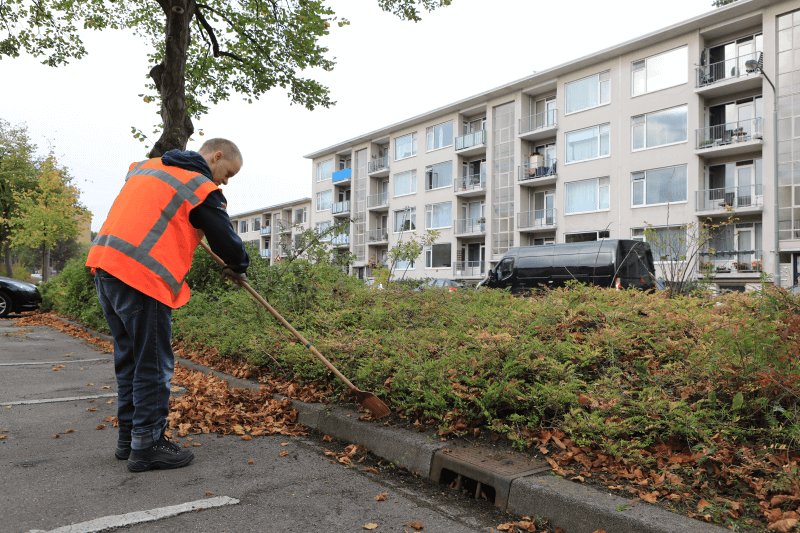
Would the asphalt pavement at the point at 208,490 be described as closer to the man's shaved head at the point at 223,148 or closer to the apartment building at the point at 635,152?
the man's shaved head at the point at 223,148

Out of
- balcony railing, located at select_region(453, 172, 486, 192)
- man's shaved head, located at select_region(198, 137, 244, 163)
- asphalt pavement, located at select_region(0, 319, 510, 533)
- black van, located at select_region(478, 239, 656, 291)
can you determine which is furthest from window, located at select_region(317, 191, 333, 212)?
man's shaved head, located at select_region(198, 137, 244, 163)

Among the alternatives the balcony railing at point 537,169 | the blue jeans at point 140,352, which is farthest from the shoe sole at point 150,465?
the balcony railing at point 537,169

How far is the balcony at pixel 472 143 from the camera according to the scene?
34.9 m

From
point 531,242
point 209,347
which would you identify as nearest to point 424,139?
point 531,242

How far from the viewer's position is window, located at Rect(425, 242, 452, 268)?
124 ft

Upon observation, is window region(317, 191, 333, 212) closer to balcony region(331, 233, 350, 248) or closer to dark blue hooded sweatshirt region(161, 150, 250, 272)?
balcony region(331, 233, 350, 248)

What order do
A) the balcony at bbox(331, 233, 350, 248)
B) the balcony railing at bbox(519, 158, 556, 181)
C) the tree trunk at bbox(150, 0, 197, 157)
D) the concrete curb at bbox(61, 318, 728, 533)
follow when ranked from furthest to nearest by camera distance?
the balcony railing at bbox(519, 158, 556, 181) → the balcony at bbox(331, 233, 350, 248) → the tree trunk at bbox(150, 0, 197, 157) → the concrete curb at bbox(61, 318, 728, 533)

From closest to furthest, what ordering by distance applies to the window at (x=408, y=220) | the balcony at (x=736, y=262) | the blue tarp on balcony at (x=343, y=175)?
the balcony at (x=736, y=262) < the window at (x=408, y=220) < the blue tarp on balcony at (x=343, y=175)

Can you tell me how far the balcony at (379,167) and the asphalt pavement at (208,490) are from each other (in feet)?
130

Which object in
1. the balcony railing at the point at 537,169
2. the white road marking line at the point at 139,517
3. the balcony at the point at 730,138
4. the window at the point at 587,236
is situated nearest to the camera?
the white road marking line at the point at 139,517

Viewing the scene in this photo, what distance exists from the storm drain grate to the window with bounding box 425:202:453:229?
34281 mm

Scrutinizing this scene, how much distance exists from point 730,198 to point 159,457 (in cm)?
2666

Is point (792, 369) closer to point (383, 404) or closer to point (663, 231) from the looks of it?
point (383, 404)

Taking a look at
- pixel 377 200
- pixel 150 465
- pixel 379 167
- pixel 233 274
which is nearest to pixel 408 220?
pixel 377 200
